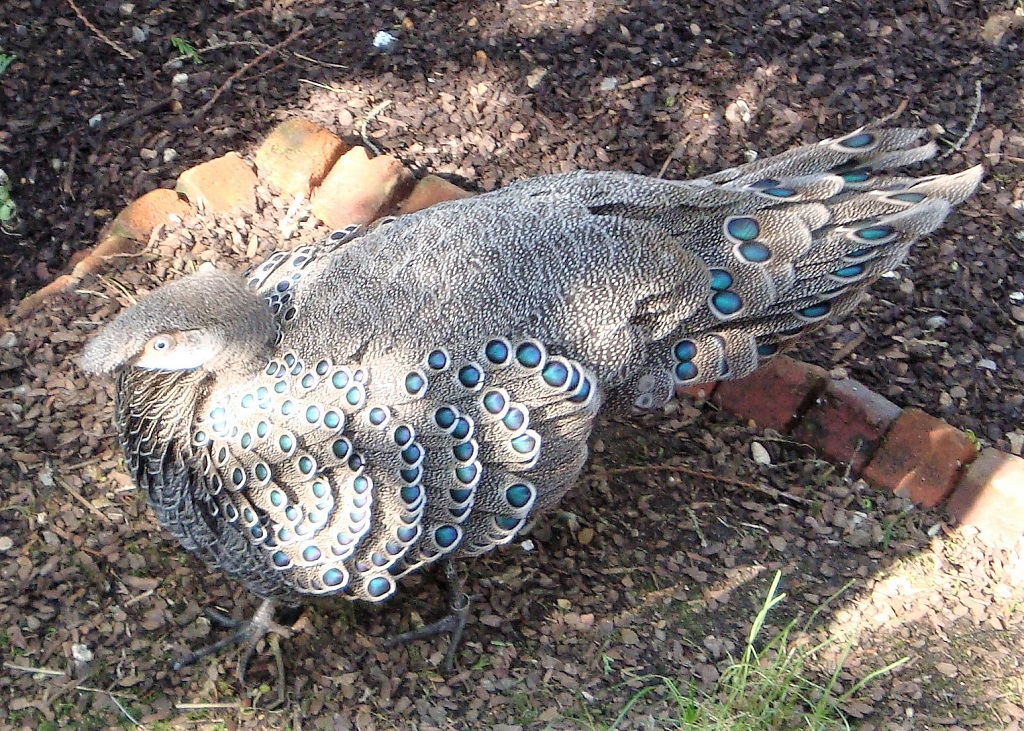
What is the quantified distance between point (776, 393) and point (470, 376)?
1.26 meters

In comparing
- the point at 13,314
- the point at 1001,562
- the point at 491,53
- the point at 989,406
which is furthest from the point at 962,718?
the point at 13,314

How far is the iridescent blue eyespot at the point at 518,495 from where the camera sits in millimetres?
2275

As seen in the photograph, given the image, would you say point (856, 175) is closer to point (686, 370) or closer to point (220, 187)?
point (686, 370)

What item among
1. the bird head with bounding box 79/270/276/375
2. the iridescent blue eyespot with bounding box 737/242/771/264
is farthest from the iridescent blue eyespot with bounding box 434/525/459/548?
the iridescent blue eyespot with bounding box 737/242/771/264

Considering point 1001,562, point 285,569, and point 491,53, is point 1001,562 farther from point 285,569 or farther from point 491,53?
point 491,53

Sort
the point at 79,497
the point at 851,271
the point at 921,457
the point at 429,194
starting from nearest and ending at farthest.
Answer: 1. the point at 851,271
2. the point at 79,497
3. the point at 921,457
4. the point at 429,194

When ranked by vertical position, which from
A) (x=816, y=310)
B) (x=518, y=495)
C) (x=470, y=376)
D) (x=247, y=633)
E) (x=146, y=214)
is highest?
(x=816, y=310)

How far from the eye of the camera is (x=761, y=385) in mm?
3039

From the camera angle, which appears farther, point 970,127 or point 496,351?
point 970,127

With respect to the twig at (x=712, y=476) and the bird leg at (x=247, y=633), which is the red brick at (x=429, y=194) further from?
the bird leg at (x=247, y=633)

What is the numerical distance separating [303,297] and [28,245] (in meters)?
1.56

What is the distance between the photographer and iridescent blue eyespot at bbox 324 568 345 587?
225 cm

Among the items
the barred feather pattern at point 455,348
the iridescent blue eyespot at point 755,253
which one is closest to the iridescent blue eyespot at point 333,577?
the barred feather pattern at point 455,348

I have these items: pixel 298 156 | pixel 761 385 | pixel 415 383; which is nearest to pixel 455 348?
pixel 415 383
